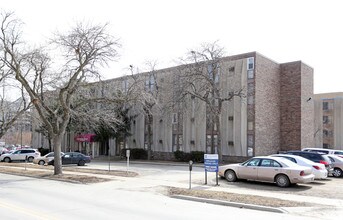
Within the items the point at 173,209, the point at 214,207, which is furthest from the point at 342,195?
the point at 173,209

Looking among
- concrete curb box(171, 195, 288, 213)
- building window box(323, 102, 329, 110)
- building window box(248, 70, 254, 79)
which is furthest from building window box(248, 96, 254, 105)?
building window box(323, 102, 329, 110)

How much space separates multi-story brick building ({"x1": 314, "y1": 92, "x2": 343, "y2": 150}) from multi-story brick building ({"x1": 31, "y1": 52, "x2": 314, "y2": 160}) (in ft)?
83.6

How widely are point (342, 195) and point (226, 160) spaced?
2282 centimetres

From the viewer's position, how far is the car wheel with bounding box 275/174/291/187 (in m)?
15.7

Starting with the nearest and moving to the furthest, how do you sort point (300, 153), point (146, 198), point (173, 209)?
1. point (173, 209)
2. point (146, 198)
3. point (300, 153)

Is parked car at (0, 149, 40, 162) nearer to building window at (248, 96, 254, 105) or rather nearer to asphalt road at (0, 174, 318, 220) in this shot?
building window at (248, 96, 254, 105)

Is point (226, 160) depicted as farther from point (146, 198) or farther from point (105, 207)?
point (105, 207)

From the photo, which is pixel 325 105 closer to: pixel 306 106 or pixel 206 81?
pixel 306 106

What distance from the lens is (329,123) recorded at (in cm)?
6544

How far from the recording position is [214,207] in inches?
442

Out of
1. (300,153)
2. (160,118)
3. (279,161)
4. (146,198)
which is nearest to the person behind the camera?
(146,198)

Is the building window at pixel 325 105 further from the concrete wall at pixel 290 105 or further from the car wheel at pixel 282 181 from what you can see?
the car wheel at pixel 282 181

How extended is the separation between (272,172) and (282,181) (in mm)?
614

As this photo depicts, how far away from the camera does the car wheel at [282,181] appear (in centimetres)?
1574
